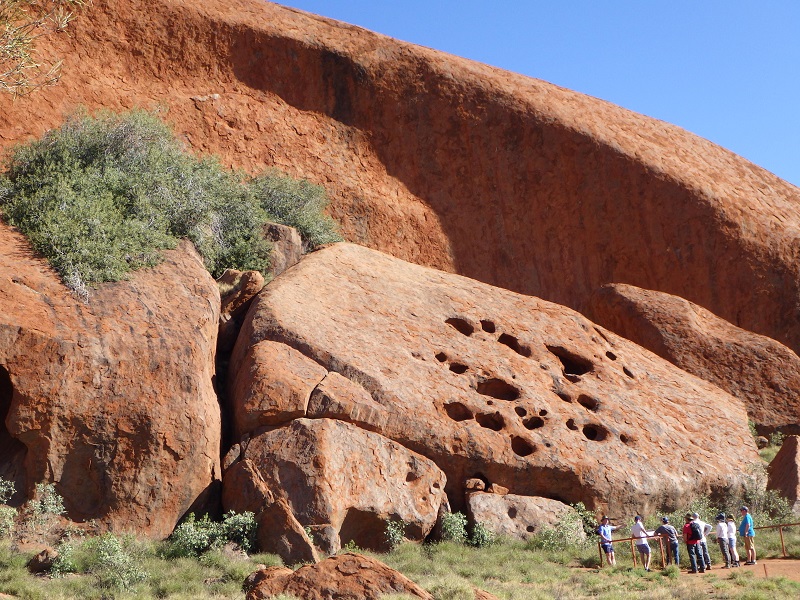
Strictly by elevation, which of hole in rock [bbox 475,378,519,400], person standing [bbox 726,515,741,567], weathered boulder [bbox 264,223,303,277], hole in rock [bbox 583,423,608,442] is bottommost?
person standing [bbox 726,515,741,567]

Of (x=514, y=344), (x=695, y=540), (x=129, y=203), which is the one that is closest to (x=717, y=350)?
(x=514, y=344)

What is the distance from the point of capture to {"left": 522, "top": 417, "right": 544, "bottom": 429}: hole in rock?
13.6 meters

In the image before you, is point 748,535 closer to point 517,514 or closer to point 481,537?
point 517,514

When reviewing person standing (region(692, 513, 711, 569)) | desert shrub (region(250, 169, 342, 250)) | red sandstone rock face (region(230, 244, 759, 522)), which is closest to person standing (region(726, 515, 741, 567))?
person standing (region(692, 513, 711, 569))

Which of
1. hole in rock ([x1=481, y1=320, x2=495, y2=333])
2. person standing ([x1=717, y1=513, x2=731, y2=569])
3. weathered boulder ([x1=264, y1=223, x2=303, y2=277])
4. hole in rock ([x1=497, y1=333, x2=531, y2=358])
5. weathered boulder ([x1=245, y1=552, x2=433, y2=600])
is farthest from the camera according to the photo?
weathered boulder ([x1=264, y1=223, x2=303, y2=277])

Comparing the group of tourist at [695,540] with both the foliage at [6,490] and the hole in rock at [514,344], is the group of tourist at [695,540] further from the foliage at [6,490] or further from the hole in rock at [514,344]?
the foliage at [6,490]

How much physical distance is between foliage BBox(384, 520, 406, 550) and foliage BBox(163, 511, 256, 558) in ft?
5.72

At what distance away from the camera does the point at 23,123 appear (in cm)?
1973

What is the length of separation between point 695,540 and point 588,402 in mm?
3832

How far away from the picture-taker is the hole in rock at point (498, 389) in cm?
1414

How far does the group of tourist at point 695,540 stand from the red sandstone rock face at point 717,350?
21.8 feet

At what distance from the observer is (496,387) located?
14258mm

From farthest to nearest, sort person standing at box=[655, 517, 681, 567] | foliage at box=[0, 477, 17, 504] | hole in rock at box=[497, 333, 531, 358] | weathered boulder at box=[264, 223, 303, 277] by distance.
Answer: weathered boulder at box=[264, 223, 303, 277]
hole in rock at box=[497, 333, 531, 358]
person standing at box=[655, 517, 681, 567]
foliage at box=[0, 477, 17, 504]

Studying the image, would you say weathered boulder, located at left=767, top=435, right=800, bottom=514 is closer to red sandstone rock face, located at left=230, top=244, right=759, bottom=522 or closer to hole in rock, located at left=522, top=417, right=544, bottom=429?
red sandstone rock face, located at left=230, top=244, right=759, bottom=522
